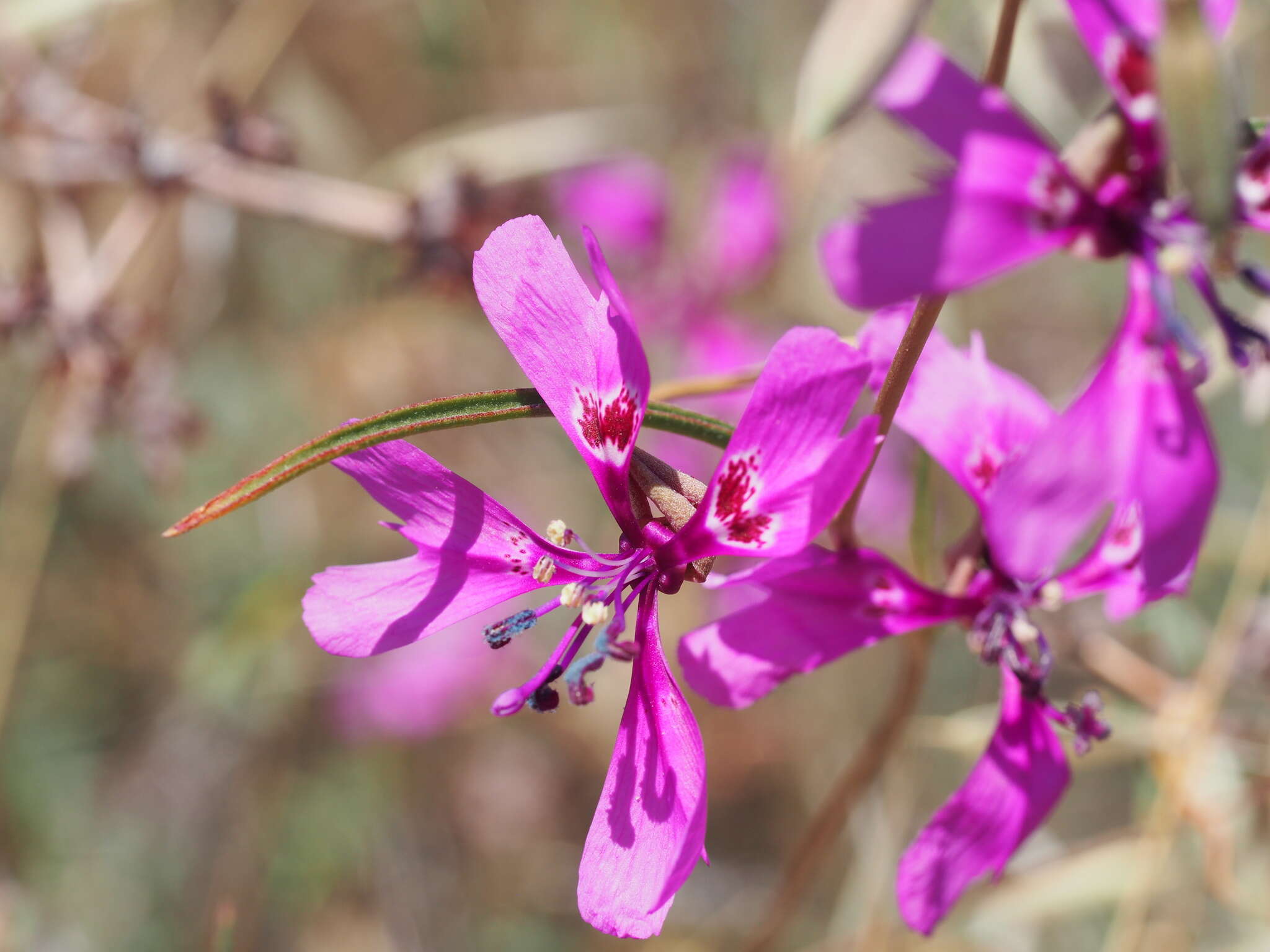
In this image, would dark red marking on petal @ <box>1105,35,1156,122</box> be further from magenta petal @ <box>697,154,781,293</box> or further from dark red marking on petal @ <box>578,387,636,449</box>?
magenta petal @ <box>697,154,781,293</box>

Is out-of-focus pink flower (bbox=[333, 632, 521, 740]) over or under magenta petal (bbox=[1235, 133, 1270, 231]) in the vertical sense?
under

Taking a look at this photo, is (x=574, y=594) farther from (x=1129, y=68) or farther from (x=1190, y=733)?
(x=1190, y=733)

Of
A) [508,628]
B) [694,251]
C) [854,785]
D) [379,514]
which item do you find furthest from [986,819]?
[379,514]

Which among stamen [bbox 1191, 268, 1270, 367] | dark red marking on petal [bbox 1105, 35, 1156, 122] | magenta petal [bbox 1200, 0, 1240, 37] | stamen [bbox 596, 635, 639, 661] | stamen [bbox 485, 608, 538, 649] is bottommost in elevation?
stamen [bbox 485, 608, 538, 649]

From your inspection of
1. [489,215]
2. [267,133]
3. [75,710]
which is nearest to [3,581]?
[75,710]

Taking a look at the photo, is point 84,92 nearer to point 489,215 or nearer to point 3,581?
point 3,581

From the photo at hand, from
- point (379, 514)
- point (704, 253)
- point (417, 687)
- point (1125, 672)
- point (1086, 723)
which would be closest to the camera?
point (1086, 723)

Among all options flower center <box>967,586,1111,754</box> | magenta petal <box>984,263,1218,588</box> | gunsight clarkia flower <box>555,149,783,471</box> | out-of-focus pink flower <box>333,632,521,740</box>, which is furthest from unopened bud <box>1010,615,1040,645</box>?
out-of-focus pink flower <box>333,632,521,740</box>
